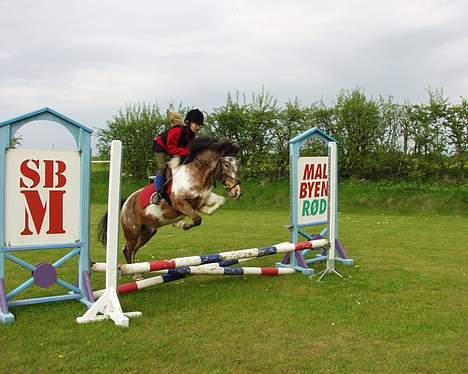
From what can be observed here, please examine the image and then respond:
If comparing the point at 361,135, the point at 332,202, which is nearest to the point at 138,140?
the point at 361,135

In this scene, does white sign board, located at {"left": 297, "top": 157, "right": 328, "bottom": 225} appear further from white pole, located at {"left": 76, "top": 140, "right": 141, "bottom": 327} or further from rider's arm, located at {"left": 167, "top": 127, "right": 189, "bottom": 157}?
white pole, located at {"left": 76, "top": 140, "right": 141, "bottom": 327}

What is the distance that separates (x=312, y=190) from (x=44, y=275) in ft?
12.4

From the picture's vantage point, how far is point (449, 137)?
17.7m

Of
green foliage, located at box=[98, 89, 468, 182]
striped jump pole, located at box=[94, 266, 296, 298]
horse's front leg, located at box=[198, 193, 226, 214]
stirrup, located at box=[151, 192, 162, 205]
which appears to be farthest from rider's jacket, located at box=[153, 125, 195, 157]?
green foliage, located at box=[98, 89, 468, 182]

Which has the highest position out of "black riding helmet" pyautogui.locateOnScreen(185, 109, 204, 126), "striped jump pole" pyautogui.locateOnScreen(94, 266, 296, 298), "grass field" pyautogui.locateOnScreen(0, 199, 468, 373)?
"black riding helmet" pyautogui.locateOnScreen(185, 109, 204, 126)

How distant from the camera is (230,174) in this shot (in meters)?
5.39

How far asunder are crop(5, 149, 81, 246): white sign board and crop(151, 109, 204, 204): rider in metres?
0.92

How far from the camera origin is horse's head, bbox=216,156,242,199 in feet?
17.5

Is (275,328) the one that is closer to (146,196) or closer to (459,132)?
(146,196)

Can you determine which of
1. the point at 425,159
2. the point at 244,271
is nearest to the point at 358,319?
the point at 244,271

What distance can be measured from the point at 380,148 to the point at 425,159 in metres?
1.59

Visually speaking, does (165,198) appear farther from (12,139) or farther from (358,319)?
(358,319)

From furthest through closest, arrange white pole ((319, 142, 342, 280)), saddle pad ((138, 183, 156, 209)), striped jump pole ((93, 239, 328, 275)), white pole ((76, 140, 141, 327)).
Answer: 1. white pole ((319, 142, 342, 280))
2. saddle pad ((138, 183, 156, 209))
3. striped jump pole ((93, 239, 328, 275))
4. white pole ((76, 140, 141, 327))

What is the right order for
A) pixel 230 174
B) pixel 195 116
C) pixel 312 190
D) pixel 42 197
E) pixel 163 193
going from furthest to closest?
pixel 312 190
pixel 163 193
pixel 195 116
pixel 230 174
pixel 42 197
